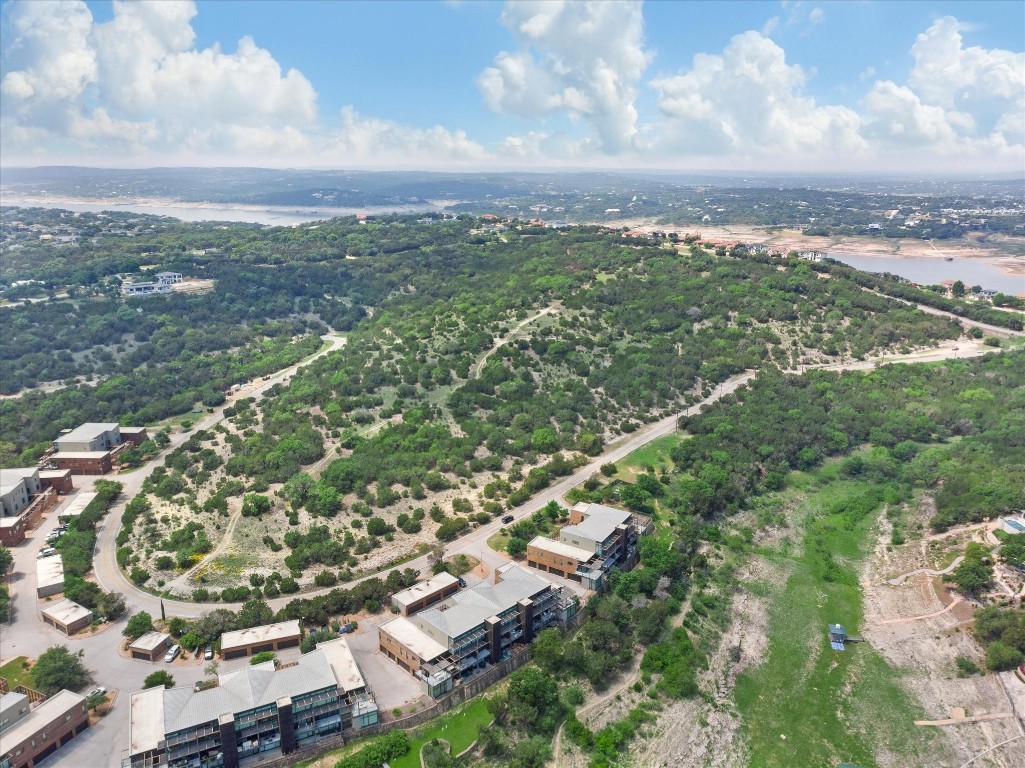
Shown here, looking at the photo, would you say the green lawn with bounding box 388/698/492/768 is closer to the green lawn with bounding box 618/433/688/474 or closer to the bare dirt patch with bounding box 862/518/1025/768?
the bare dirt patch with bounding box 862/518/1025/768

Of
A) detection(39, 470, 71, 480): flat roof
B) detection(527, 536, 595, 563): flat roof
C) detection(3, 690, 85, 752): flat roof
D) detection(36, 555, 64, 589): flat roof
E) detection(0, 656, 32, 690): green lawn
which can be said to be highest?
detection(3, 690, 85, 752): flat roof

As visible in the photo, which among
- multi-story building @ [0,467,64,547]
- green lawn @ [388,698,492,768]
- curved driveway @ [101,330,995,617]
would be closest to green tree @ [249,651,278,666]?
curved driveway @ [101,330,995,617]

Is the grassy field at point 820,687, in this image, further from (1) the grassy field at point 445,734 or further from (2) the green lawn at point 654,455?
(2) the green lawn at point 654,455

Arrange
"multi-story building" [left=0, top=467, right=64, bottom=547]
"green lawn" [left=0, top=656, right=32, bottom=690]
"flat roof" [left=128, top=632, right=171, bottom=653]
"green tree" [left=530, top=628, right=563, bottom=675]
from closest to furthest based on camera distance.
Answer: "green lawn" [left=0, top=656, right=32, bottom=690]
"green tree" [left=530, top=628, right=563, bottom=675]
"flat roof" [left=128, top=632, right=171, bottom=653]
"multi-story building" [left=0, top=467, right=64, bottom=547]

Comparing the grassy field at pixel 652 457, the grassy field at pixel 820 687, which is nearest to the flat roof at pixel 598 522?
the grassy field at pixel 652 457

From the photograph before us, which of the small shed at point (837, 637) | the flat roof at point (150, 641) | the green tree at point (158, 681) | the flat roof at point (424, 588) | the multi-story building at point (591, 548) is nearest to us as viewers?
the green tree at point (158, 681)

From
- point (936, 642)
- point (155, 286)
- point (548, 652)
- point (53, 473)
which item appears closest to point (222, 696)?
point (548, 652)
